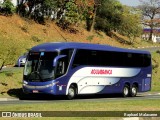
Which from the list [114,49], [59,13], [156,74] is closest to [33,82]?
[114,49]

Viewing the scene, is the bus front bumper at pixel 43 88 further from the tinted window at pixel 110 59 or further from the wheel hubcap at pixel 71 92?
the tinted window at pixel 110 59

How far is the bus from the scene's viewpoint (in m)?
26.2

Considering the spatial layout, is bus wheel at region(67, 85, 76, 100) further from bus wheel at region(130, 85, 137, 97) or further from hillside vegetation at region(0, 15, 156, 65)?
hillside vegetation at region(0, 15, 156, 65)

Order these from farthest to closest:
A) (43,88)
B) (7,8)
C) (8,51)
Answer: (7,8), (8,51), (43,88)

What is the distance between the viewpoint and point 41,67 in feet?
86.3

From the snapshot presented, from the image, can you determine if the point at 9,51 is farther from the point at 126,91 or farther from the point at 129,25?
the point at 129,25

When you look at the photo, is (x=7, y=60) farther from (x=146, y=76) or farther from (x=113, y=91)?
(x=146, y=76)

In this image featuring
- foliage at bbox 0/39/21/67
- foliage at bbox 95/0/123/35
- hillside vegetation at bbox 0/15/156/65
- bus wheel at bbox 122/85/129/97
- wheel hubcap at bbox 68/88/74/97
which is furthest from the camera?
foliage at bbox 95/0/123/35

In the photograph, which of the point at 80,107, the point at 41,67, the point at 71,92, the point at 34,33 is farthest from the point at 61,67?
the point at 34,33

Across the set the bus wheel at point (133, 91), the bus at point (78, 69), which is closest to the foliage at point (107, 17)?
the bus wheel at point (133, 91)

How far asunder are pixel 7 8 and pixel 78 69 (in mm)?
27423

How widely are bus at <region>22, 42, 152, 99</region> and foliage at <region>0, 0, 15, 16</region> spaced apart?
75.7ft

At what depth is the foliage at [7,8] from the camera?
5172 centimetres

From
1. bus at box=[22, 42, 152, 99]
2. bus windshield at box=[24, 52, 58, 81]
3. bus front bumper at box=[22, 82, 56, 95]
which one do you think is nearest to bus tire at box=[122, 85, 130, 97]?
bus at box=[22, 42, 152, 99]
